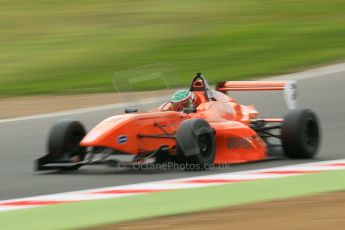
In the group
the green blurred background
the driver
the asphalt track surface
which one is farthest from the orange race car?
the green blurred background

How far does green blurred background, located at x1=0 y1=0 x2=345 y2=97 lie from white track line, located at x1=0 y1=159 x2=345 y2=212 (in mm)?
8295

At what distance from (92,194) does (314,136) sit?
3.51m

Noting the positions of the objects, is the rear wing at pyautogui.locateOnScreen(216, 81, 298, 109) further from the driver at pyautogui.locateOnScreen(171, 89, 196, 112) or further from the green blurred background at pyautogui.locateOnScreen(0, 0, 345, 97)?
the green blurred background at pyautogui.locateOnScreen(0, 0, 345, 97)

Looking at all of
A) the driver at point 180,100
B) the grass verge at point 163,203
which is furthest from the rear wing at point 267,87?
the grass verge at point 163,203

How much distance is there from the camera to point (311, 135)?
1075cm

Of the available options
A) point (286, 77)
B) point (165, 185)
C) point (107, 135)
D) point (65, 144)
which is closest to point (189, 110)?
point (107, 135)

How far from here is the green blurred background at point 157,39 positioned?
61.3 feet

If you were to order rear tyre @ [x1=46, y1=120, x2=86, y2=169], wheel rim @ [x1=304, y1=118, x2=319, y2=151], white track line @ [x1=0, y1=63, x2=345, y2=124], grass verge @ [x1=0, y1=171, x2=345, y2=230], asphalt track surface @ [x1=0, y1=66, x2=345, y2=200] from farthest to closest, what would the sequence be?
white track line @ [x1=0, y1=63, x2=345, y2=124] → wheel rim @ [x1=304, y1=118, x2=319, y2=151] → rear tyre @ [x1=46, y1=120, x2=86, y2=169] → asphalt track surface @ [x1=0, y1=66, x2=345, y2=200] → grass verge @ [x1=0, y1=171, x2=345, y2=230]

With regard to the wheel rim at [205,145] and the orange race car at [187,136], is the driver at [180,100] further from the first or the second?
the wheel rim at [205,145]

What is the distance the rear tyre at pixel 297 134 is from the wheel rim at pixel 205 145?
1.07 meters

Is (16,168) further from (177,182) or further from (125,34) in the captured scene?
(125,34)

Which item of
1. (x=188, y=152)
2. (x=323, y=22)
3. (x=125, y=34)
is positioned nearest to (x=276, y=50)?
(x=323, y=22)

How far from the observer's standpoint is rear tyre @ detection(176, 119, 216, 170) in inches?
372

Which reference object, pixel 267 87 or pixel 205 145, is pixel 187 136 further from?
pixel 267 87
